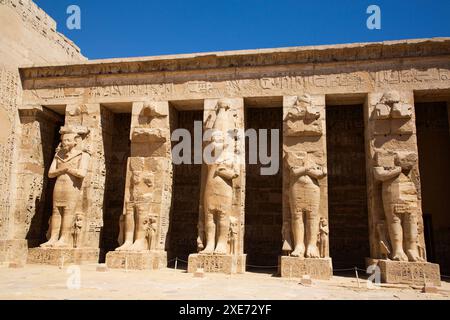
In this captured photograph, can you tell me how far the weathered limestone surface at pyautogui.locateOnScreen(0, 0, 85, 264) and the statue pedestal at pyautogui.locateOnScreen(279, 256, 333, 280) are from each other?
675 centimetres

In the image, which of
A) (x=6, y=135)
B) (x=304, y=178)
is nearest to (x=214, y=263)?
(x=304, y=178)

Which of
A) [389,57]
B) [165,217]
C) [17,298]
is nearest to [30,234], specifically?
[165,217]

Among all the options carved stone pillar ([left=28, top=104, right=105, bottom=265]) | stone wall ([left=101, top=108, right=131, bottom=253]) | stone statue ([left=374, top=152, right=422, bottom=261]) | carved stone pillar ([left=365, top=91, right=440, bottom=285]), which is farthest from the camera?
stone wall ([left=101, top=108, right=131, bottom=253])

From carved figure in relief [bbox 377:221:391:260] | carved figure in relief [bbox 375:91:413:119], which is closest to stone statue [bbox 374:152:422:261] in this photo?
carved figure in relief [bbox 377:221:391:260]

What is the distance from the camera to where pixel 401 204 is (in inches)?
340

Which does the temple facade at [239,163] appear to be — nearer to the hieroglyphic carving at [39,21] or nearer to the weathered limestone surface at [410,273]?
the weathered limestone surface at [410,273]

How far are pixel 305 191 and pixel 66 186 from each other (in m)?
5.79

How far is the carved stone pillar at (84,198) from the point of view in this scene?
32.8ft

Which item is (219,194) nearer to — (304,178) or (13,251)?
(304,178)

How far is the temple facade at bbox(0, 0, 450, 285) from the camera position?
9.09m

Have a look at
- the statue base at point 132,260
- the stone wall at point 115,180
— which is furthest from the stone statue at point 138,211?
the stone wall at point 115,180

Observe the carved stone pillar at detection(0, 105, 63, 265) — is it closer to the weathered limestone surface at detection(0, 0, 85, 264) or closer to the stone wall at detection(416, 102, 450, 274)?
the weathered limestone surface at detection(0, 0, 85, 264)

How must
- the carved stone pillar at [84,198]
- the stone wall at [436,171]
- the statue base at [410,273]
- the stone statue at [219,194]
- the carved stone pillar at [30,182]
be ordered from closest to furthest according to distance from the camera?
the statue base at [410,273], the stone statue at [219,194], the carved stone pillar at [84,198], the carved stone pillar at [30,182], the stone wall at [436,171]

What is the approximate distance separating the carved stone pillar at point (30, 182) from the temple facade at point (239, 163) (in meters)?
0.04
